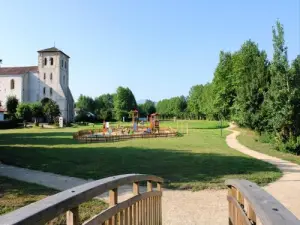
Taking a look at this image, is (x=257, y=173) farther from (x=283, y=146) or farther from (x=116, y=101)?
(x=116, y=101)

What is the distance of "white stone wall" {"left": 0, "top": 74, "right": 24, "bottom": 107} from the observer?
75.3 meters

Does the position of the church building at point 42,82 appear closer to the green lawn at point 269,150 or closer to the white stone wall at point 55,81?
the white stone wall at point 55,81

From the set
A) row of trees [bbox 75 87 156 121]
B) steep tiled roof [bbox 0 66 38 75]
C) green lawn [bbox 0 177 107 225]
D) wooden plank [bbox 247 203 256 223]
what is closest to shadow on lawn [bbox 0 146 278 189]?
green lawn [bbox 0 177 107 225]

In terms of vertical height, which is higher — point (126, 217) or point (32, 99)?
point (32, 99)

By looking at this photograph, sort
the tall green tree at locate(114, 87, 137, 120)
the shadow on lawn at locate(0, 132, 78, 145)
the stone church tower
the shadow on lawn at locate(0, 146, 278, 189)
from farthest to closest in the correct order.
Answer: the tall green tree at locate(114, 87, 137, 120), the stone church tower, the shadow on lawn at locate(0, 132, 78, 145), the shadow on lawn at locate(0, 146, 278, 189)

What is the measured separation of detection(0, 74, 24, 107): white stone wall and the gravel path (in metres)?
68.2

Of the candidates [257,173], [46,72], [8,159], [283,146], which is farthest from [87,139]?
[46,72]

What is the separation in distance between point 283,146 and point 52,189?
16.8 meters

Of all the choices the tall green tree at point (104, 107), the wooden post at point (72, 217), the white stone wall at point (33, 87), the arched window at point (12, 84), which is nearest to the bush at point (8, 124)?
the white stone wall at point (33, 87)

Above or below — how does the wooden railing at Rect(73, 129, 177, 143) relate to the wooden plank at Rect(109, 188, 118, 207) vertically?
below

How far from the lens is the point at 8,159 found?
611 inches

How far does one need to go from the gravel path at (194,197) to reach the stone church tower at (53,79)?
214 feet

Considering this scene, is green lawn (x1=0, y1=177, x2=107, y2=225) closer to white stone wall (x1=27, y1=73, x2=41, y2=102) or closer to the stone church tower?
the stone church tower

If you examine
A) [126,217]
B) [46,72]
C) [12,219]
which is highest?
[46,72]
